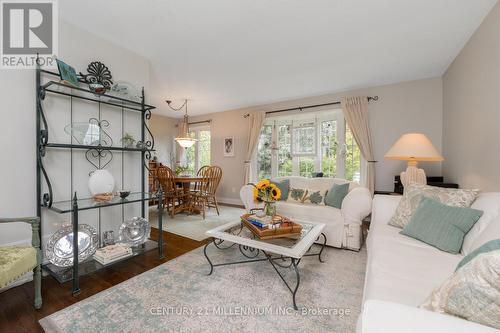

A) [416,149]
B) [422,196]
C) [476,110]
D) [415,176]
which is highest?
[476,110]

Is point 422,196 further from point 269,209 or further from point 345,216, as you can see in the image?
point 269,209

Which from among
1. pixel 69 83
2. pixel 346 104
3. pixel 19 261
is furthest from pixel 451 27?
pixel 19 261

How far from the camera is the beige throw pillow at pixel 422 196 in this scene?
1.68 meters

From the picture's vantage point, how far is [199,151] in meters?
6.27

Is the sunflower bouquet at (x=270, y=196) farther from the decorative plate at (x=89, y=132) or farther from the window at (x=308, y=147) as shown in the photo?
the window at (x=308, y=147)

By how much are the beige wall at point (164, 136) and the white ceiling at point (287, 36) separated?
2750 mm

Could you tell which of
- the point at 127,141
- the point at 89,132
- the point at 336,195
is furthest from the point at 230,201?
the point at 89,132

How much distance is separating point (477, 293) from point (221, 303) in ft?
4.78

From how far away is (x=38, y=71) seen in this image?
1887 millimetres

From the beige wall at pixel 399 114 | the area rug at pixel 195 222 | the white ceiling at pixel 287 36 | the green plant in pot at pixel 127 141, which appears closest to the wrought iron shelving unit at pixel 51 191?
the green plant in pot at pixel 127 141

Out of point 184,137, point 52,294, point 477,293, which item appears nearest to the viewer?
point 477,293

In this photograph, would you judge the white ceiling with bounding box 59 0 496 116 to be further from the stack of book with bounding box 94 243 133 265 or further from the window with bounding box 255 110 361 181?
the stack of book with bounding box 94 243 133 265

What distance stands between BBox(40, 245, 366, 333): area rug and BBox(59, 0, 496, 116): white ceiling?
94.4 inches

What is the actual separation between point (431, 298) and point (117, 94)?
9.79 ft
